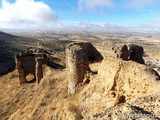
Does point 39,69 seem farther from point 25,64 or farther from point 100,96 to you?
point 100,96

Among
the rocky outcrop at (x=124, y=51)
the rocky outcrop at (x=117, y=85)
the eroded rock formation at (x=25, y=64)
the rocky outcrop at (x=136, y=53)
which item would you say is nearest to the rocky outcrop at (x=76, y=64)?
the rocky outcrop at (x=117, y=85)

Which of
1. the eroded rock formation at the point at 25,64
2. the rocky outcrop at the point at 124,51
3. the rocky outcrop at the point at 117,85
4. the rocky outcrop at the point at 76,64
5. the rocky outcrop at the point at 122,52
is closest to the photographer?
the rocky outcrop at the point at 117,85

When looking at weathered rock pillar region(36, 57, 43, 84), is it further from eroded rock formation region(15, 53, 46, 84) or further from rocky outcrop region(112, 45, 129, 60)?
rocky outcrop region(112, 45, 129, 60)

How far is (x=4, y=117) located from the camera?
2500cm

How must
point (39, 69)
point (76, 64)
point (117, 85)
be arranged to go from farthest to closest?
point (39, 69) < point (76, 64) < point (117, 85)

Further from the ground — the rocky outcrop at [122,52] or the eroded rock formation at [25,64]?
the rocky outcrop at [122,52]

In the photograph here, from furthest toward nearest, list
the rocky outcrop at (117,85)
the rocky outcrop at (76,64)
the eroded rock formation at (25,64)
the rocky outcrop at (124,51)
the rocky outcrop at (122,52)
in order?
the eroded rock formation at (25,64) < the rocky outcrop at (124,51) < the rocky outcrop at (122,52) < the rocky outcrop at (76,64) < the rocky outcrop at (117,85)

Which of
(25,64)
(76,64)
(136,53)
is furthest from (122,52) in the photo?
(25,64)

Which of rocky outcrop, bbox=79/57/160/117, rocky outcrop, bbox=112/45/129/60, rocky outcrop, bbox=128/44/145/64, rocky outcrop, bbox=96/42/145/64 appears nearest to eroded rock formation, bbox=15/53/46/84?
rocky outcrop, bbox=96/42/145/64

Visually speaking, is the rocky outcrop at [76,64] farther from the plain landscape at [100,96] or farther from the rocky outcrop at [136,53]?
the rocky outcrop at [136,53]

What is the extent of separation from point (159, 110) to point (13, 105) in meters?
21.3

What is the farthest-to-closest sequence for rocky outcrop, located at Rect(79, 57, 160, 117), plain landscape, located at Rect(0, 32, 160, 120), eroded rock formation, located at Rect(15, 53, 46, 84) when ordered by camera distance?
1. eroded rock formation, located at Rect(15, 53, 46, 84)
2. rocky outcrop, located at Rect(79, 57, 160, 117)
3. plain landscape, located at Rect(0, 32, 160, 120)

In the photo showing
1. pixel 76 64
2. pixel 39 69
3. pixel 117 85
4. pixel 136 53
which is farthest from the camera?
pixel 39 69

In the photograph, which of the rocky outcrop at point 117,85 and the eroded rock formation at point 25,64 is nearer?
the rocky outcrop at point 117,85
